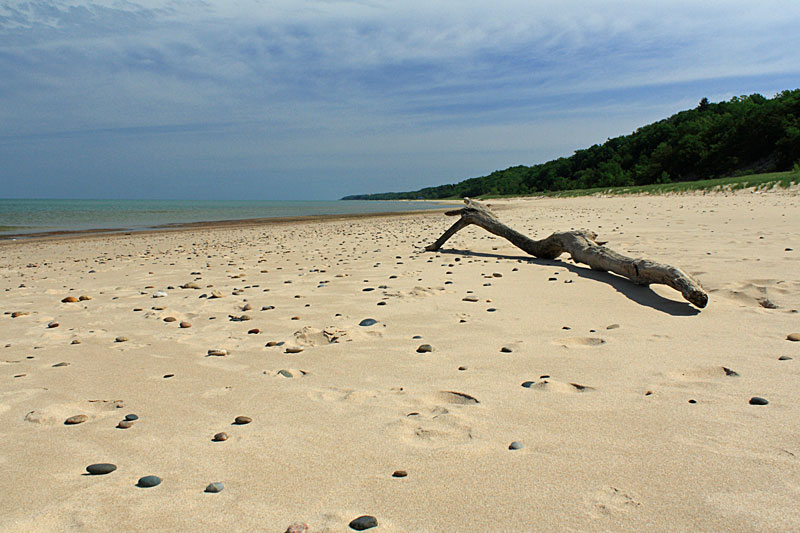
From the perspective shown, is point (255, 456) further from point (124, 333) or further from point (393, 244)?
point (393, 244)

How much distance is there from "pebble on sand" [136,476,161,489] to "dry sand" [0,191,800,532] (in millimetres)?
40

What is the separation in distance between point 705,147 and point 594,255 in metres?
64.4

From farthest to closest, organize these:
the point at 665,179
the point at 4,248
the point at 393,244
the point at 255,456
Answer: the point at 665,179, the point at 4,248, the point at 393,244, the point at 255,456

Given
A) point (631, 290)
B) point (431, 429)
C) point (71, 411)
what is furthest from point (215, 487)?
point (631, 290)

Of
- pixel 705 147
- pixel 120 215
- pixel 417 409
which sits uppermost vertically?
pixel 705 147

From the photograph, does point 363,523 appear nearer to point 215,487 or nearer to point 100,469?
point 215,487

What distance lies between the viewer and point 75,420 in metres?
2.67

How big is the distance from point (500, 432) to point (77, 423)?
227cm

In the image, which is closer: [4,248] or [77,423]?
[77,423]

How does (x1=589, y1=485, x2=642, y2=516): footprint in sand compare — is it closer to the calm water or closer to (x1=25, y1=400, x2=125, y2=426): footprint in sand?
(x1=25, y1=400, x2=125, y2=426): footprint in sand

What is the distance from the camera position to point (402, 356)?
12.1 feet

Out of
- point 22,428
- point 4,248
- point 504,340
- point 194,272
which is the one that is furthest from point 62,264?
point 504,340

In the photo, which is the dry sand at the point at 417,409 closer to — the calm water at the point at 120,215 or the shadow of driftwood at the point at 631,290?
the shadow of driftwood at the point at 631,290

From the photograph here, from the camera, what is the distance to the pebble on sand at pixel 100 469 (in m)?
2.10
